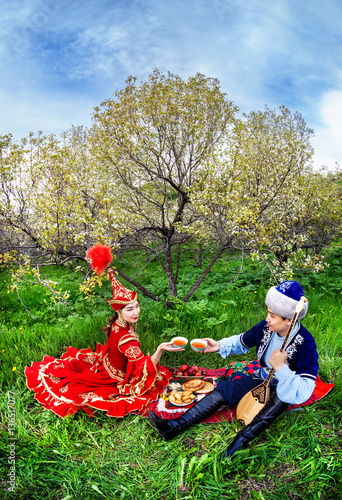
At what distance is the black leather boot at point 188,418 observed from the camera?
3.38 meters

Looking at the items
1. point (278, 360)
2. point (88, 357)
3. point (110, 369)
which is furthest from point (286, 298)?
point (88, 357)

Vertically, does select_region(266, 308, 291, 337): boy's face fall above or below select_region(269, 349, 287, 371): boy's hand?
above

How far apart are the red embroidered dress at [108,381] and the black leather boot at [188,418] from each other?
1.26 ft

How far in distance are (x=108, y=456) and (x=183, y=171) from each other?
19.1 ft

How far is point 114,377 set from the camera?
402 centimetres

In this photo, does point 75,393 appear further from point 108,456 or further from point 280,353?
point 280,353

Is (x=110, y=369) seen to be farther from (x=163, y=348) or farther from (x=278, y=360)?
(x=278, y=360)

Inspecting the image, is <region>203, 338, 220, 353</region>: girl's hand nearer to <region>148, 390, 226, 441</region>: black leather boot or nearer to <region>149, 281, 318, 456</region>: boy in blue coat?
<region>149, 281, 318, 456</region>: boy in blue coat

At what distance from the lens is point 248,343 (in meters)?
3.72

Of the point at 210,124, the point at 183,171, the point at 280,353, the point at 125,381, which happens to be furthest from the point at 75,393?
the point at 210,124

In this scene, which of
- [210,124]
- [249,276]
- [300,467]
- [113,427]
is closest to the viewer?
[300,467]

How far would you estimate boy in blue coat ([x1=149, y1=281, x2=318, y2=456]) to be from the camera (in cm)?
288

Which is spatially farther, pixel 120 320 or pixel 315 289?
pixel 315 289

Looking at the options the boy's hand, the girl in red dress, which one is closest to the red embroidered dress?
the girl in red dress
